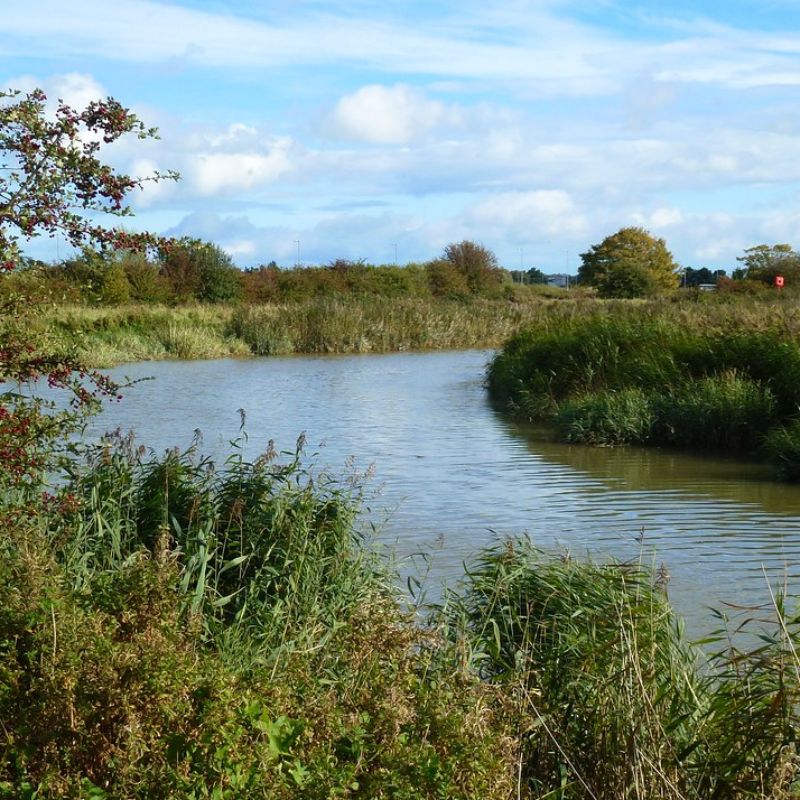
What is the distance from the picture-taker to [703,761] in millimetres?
4484

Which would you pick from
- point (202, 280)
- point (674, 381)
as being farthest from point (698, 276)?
point (674, 381)

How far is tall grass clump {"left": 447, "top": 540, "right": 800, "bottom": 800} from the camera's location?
14.3 ft

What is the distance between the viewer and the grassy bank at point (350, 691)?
3.78m

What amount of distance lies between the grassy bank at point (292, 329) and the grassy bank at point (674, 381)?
12353mm

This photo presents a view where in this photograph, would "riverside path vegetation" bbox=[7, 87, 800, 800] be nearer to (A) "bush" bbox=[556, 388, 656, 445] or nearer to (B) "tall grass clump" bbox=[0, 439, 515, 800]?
(B) "tall grass clump" bbox=[0, 439, 515, 800]

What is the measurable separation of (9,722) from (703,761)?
8.05 ft

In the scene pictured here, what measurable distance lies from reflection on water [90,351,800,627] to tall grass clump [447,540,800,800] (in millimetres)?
894

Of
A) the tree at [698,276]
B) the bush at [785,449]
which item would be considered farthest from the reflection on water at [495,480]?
the tree at [698,276]

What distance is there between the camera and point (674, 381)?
61.5 ft

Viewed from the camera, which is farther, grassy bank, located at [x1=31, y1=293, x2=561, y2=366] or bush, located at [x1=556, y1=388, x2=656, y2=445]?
grassy bank, located at [x1=31, y1=293, x2=561, y2=366]

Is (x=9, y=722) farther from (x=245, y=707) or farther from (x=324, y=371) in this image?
(x=324, y=371)

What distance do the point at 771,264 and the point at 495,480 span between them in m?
49.6

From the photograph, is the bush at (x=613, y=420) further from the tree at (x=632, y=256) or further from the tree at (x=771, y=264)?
the tree at (x=632, y=256)

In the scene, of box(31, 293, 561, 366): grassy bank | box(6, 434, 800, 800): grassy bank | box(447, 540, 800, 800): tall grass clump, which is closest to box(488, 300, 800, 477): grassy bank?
box(447, 540, 800, 800): tall grass clump
